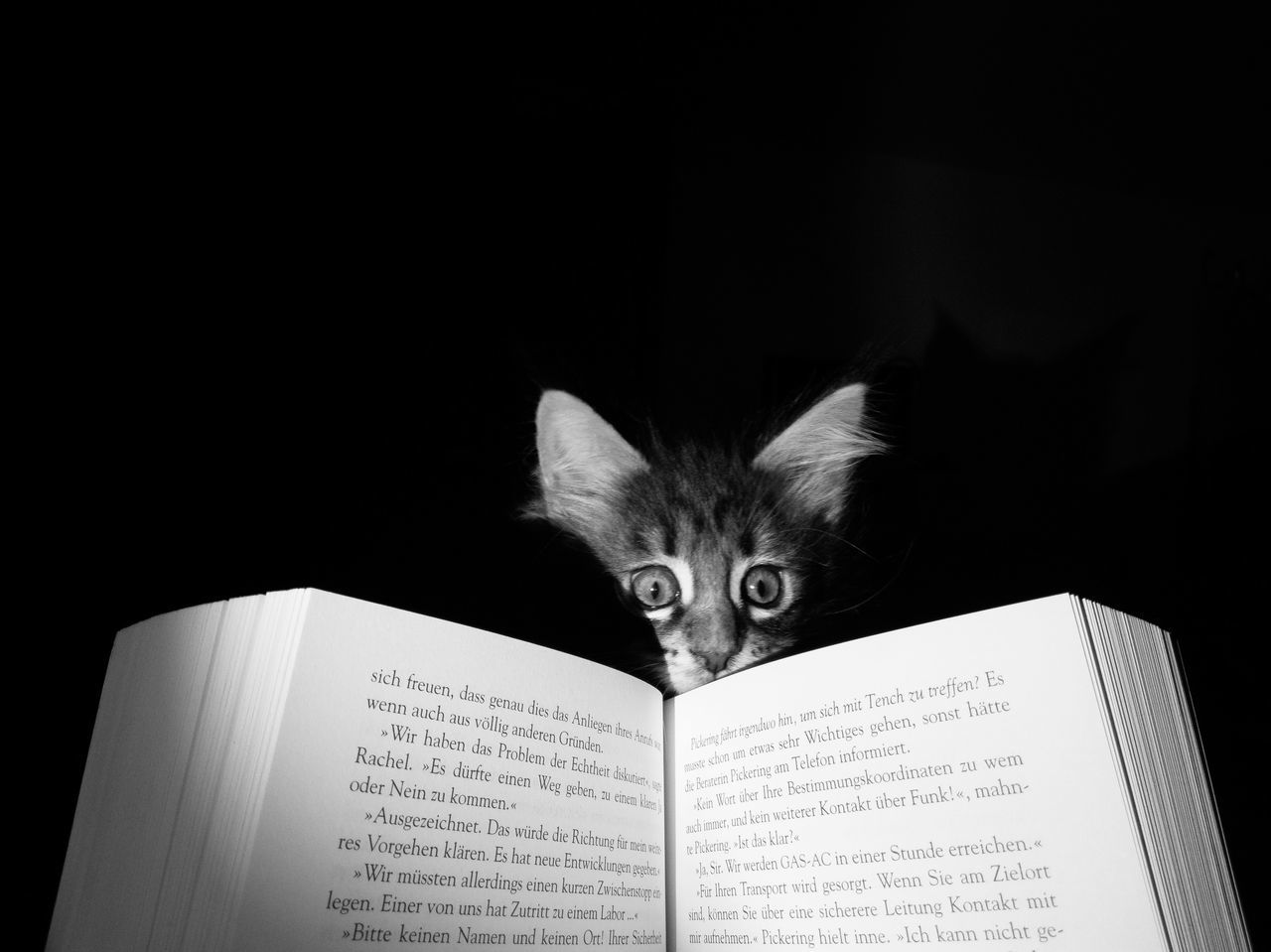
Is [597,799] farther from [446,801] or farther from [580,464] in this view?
[580,464]

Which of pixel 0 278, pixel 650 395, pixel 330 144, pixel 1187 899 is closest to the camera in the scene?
pixel 1187 899

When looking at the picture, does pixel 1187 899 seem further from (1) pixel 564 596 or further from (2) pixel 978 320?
(2) pixel 978 320

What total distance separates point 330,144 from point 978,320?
894 millimetres

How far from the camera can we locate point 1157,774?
0.51 metres

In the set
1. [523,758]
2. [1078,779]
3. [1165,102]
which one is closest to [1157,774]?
[1078,779]

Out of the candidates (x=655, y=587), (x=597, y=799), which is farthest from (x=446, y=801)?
(x=655, y=587)

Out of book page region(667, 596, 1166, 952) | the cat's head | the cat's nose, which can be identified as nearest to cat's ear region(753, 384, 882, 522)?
the cat's head

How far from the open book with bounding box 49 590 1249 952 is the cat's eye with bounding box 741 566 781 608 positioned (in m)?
0.32

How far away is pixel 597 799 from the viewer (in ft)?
2.00

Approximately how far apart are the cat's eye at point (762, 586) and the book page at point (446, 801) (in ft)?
1.13

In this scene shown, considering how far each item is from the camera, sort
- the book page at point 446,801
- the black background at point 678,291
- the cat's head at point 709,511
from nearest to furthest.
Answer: the book page at point 446,801, the black background at point 678,291, the cat's head at point 709,511

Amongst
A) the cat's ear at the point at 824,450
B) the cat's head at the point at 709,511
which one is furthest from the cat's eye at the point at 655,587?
the cat's ear at the point at 824,450

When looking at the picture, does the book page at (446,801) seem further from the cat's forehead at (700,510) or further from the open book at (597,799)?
the cat's forehead at (700,510)

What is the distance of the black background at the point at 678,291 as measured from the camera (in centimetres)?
84
